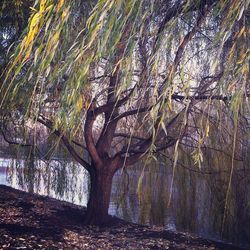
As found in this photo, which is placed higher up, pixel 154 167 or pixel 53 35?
pixel 53 35

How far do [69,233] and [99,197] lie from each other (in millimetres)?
585

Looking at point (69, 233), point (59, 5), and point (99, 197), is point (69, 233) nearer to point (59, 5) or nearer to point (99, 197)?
point (99, 197)

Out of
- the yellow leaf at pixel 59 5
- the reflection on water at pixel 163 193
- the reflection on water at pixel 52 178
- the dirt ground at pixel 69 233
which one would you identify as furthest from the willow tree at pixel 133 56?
the reflection on water at pixel 52 178

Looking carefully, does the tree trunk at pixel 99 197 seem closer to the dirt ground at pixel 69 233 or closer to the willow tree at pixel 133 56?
the dirt ground at pixel 69 233

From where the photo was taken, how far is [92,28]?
1889mm

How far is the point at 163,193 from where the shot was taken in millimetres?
5590

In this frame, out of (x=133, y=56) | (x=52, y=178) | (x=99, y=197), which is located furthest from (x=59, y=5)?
(x=52, y=178)

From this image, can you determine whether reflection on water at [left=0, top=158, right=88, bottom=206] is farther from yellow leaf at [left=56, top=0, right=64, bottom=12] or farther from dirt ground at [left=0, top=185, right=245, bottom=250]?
yellow leaf at [left=56, top=0, right=64, bottom=12]

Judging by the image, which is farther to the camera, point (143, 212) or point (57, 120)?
point (143, 212)

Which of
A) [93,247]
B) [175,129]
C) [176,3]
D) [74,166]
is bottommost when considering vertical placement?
[93,247]

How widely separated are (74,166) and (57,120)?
150 inches

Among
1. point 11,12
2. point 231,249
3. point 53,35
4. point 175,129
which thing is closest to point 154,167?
point 175,129

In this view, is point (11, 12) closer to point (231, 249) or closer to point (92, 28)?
point (92, 28)

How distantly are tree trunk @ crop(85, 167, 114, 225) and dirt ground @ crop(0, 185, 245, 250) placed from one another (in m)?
0.11
